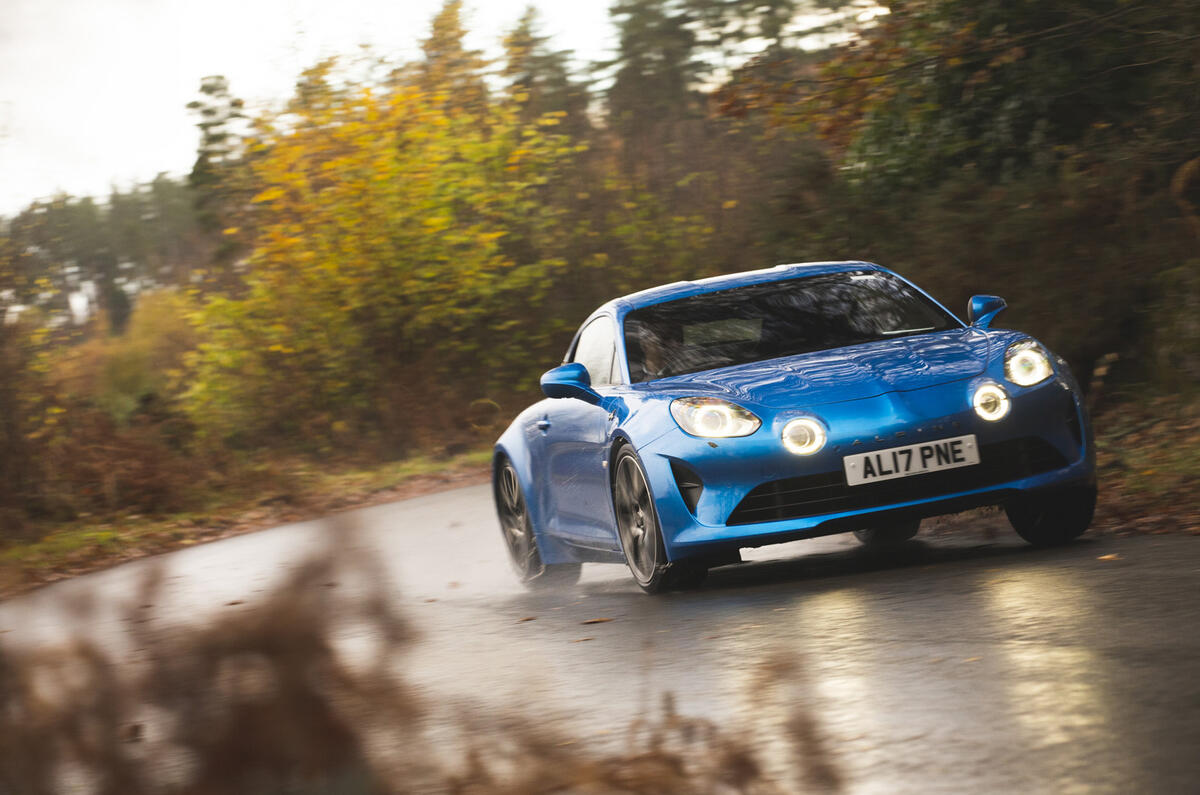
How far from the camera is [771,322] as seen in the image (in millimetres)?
8703

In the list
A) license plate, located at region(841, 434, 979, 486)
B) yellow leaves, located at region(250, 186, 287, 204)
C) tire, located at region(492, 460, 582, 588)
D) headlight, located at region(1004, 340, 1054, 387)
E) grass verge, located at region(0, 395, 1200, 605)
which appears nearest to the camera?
license plate, located at region(841, 434, 979, 486)

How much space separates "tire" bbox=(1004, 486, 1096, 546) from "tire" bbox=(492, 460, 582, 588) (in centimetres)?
287

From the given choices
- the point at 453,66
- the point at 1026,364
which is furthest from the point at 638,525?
the point at 453,66

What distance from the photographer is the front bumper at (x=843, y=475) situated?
733 centimetres

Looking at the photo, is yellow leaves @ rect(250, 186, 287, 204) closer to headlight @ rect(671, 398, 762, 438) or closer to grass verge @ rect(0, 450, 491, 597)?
grass verge @ rect(0, 450, 491, 597)

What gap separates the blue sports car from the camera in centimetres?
734

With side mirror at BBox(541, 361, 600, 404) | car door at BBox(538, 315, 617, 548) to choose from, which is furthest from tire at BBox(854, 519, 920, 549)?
side mirror at BBox(541, 361, 600, 404)

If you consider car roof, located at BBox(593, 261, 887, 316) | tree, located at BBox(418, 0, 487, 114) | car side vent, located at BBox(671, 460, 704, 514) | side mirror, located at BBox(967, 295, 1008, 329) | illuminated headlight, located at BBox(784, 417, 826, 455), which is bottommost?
car side vent, located at BBox(671, 460, 704, 514)

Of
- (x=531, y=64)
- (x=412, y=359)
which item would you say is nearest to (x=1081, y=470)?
(x=412, y=359)

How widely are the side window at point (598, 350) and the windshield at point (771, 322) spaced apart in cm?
20

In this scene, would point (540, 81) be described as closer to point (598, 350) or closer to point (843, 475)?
point (598, 350)

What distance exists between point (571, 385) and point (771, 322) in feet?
3.61

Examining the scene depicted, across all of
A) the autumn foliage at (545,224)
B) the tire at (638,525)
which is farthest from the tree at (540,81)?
the tire at (638,525)

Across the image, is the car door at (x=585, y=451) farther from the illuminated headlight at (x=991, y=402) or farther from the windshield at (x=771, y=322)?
the illuminated headlight at (x=991, y=402)
